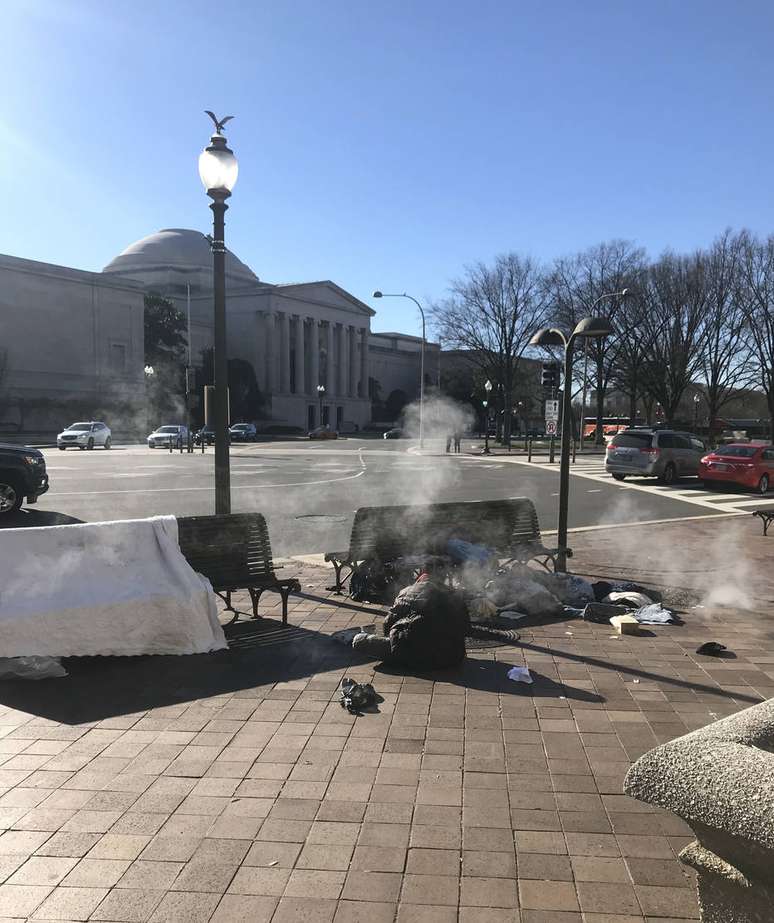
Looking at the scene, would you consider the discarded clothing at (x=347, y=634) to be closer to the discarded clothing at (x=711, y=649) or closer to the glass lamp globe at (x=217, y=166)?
the discarded clothing at (x=711, y=649)

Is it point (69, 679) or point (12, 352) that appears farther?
point (12, 352)

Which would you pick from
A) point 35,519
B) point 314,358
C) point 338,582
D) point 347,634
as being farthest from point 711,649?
point 314,358

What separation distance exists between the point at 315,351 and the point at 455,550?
243 ft

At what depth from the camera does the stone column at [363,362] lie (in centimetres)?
8244

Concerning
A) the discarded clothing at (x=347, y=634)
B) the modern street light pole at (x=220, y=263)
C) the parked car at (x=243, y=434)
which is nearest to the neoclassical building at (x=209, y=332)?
the parked car at (x=243, y=434)

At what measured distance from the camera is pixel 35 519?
36.0 feet

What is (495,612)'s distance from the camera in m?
5.54

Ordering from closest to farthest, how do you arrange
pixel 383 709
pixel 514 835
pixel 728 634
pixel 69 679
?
pixel 514 835, pixel 383 709, pixel 69 679, pixel 728 634

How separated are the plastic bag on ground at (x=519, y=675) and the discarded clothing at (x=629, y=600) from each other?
6.47ft

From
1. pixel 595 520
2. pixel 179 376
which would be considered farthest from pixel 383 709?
pixel 179 376

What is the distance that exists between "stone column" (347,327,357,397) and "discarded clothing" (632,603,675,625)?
258 ft

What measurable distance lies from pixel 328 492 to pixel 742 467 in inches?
412

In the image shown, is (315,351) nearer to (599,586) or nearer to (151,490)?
(151,490)

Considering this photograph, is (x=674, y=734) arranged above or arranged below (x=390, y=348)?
below
